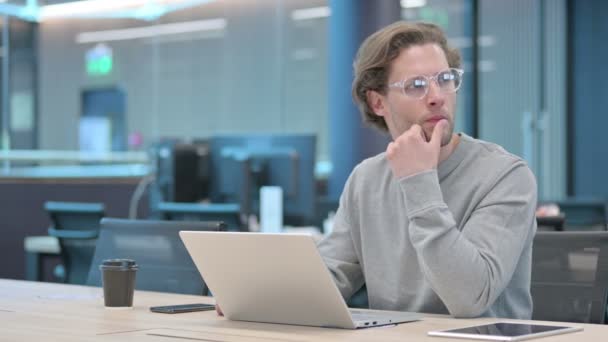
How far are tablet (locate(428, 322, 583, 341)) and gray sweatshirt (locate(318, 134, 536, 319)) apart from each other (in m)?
0.20

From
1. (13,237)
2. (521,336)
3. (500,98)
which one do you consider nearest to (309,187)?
(13,237)

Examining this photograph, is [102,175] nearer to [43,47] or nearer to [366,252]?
[43,47]

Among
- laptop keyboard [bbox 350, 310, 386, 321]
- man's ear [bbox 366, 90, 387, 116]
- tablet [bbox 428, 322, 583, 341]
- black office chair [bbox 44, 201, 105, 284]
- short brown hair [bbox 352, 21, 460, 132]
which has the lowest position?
black office chair [bbox 44, 201, 105, 284]

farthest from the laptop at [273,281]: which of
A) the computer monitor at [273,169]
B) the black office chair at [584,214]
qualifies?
the black office chair at [584,214]

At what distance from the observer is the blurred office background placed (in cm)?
845

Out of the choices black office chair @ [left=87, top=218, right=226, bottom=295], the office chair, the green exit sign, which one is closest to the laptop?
black office chair @ [left=87, top=218, right=226, bottom=295]

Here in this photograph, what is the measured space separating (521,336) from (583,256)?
2.34 ft

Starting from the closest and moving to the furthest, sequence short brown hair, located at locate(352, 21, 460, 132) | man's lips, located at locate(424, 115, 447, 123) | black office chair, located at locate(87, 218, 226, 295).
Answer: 1. man's lips, located at locate(424, 115, 447, 123)
2. short brown hair, located at locate(352, 21, 460, 132)
3. black office chair, located at locate(87, 218, 226, 295)

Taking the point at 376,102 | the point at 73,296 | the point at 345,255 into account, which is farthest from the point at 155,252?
the point at 376,102

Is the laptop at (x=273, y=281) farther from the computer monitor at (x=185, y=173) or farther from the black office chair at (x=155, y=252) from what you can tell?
the computer monitor at (x=185, y=173)

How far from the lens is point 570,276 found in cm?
227

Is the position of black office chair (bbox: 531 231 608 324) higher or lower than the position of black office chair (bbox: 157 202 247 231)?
higher

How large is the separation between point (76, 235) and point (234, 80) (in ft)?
15.6

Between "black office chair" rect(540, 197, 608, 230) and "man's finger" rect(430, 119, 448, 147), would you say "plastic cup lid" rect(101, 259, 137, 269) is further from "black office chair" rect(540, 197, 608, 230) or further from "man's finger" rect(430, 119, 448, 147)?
"black office chair" rect(540, 197, 608, 230)
